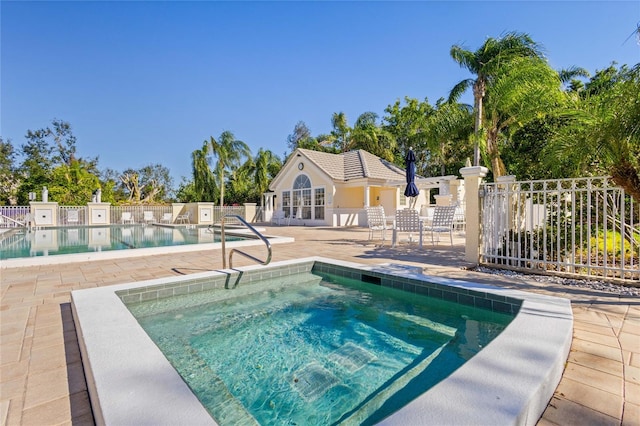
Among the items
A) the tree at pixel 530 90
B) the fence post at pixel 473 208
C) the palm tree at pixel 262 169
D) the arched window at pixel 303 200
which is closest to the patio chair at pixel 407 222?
the fence post at pixel 473 208

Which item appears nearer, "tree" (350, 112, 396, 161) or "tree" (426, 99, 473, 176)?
"tree" (426, 99, 473, 176)

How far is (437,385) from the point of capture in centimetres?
168

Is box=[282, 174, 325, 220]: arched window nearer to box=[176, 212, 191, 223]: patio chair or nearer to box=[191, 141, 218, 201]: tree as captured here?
box=[176, 212, 191, 223]: patio chair

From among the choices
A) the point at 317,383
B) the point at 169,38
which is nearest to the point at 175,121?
the point at 169,38

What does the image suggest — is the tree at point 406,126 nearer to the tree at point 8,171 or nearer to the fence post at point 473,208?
the fence post at point 473,208

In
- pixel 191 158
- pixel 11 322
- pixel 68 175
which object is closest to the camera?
pixel 11 322

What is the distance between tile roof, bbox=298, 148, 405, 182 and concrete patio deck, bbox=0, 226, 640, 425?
14.6m

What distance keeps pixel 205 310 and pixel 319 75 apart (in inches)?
726

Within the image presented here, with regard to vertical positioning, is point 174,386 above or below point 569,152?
below

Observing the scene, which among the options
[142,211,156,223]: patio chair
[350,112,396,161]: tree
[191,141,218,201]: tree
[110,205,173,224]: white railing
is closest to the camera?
[110,205,173,224]: white railing

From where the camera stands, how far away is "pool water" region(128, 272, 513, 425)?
2.18 metres

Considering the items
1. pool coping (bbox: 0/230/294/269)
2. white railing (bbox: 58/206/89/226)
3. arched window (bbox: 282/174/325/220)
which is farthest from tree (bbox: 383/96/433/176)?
white railing (bbox: 58/206/89/226)

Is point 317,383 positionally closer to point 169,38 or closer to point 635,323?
point 635,323

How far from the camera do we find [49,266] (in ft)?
20.1
